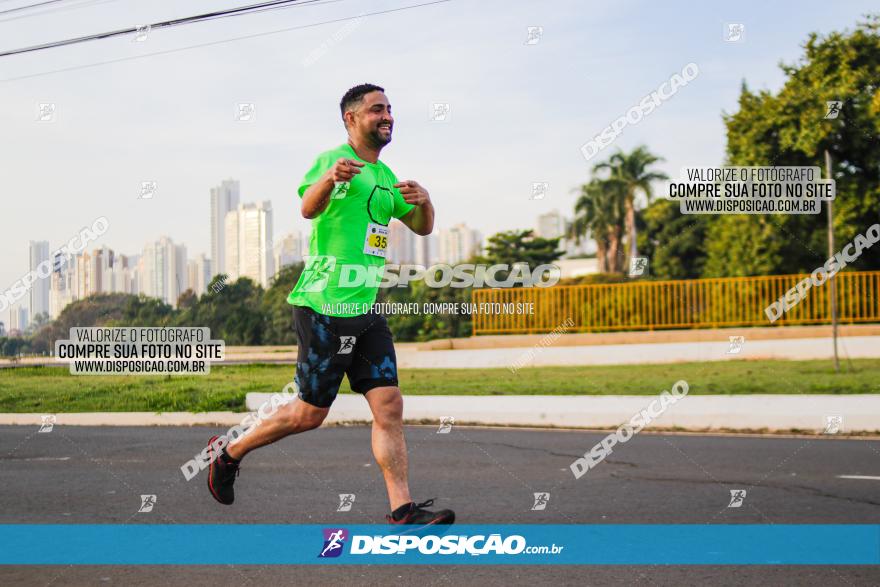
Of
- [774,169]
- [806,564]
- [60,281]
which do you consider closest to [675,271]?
[774,169]

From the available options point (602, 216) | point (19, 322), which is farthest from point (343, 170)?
point (602, 216)

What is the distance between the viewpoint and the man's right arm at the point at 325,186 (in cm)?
398

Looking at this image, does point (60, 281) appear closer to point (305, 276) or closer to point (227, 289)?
point (227, 289)

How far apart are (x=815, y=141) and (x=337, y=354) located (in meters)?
20.6

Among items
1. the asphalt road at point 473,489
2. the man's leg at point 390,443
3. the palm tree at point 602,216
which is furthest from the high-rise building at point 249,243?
the palm tree at point 602,216

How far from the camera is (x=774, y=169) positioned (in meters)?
21.8

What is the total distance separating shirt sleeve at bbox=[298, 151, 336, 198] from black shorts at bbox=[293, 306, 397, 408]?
572mm

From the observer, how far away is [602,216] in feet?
174

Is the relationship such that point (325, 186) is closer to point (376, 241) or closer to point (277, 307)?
point (376, 241)

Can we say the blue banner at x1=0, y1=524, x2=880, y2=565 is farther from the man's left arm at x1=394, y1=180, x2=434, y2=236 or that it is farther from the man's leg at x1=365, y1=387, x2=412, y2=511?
the man's left arm at x1=394, y1=180, x2=434, y2=236

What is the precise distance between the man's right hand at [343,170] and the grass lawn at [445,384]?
9.36m

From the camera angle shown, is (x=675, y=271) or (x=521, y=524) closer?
(x=521, y=524)

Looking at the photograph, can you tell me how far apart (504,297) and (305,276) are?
745 inches

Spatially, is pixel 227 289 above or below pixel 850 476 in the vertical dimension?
above
